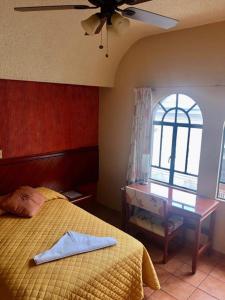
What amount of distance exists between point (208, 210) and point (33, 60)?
2.59m

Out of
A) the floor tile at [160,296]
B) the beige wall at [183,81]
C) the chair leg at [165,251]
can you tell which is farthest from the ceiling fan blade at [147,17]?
the floor tile at [160,296]

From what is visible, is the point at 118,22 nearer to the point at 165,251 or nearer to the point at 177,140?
the point at 177,140

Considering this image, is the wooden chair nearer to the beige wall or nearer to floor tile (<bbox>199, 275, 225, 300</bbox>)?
floor tile (<bbox>199, 275, 225, 300</bbox>)

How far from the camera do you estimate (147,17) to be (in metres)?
1.61

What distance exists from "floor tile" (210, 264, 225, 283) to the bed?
2.80 ft

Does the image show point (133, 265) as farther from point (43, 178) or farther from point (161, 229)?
point (43, 178)

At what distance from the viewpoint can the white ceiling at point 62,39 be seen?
225 centimetres

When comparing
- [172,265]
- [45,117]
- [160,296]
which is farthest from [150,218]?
[45,117]

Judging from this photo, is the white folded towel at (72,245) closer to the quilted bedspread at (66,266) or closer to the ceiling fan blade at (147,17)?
the quilted bedspread at (66,266)

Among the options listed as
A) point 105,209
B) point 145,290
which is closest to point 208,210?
point 145,290

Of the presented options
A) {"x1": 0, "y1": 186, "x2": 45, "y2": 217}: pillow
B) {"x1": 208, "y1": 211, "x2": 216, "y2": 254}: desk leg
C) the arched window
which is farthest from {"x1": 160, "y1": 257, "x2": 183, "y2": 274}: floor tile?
{"x1": 0, "y1": 186, "x2": 45, "y2": 217}: pillow

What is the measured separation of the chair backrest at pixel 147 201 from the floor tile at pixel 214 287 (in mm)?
786

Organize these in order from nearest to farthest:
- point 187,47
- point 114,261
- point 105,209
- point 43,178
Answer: point 114,261
point 187,47
point 43,178
point 105,209

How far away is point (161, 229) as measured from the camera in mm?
2805
